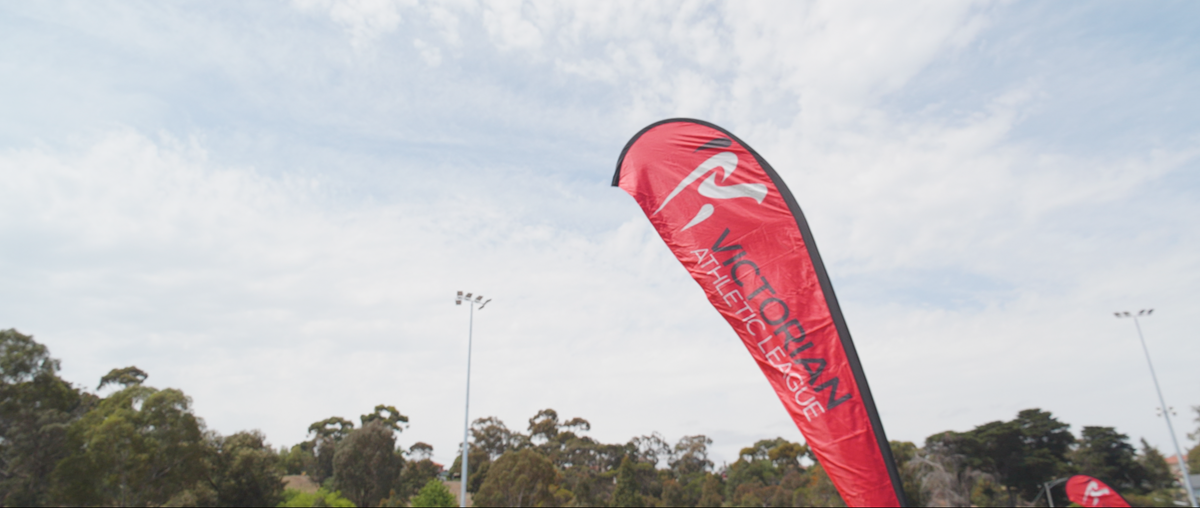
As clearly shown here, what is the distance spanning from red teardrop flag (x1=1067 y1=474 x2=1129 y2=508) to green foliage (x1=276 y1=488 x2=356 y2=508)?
40331mm

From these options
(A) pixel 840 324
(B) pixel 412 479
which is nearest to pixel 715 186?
(A) pixel 840 324

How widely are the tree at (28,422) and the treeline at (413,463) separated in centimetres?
5

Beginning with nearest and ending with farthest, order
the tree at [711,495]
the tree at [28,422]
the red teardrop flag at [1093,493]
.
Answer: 1. the red teardrop flag at [1093,493]
2. the tree at [28,422]
3. the tree at [711,495]

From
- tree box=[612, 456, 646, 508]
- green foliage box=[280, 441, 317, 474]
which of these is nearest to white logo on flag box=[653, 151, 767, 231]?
tree box=[612, 456, 646, 508]

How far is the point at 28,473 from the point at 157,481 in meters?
5.47

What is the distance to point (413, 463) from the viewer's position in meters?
54.2

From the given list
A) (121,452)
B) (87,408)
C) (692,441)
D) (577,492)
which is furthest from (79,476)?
(692,441)

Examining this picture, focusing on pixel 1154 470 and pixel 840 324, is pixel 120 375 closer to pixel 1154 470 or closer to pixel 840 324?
pixel 840 324

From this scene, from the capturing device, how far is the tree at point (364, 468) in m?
47.3

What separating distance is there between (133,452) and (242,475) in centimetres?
1435

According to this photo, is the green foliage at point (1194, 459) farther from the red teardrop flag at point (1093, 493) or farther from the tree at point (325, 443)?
the tree at point (325, 443)

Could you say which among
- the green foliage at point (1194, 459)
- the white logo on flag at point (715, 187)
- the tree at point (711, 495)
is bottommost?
the tree at point (711, 495)

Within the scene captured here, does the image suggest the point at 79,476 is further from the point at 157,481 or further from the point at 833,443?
the point at 833,443

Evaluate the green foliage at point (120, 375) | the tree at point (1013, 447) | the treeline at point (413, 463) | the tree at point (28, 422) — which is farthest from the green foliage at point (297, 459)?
the tree at point (1013, 447)
